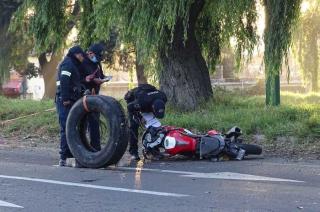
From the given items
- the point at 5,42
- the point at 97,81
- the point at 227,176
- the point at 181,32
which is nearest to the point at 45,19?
the point at 181,32

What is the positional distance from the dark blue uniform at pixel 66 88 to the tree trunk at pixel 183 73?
427cm

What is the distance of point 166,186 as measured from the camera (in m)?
7.20

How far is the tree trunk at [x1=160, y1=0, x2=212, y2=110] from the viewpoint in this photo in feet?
44.1

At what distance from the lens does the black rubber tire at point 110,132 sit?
8.56 metres

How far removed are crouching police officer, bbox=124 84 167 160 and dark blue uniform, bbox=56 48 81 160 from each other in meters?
0.86

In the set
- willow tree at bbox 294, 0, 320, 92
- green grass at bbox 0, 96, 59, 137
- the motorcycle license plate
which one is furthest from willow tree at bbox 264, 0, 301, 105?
willow tree at bbox 294, 0, 320, 92

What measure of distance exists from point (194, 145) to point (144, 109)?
0.95 metres

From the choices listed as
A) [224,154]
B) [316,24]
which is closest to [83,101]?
[224,154]

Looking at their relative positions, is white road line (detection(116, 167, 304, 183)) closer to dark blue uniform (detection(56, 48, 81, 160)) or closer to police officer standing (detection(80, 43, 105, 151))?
police officer standing (detection(80, 43, 105, 151))

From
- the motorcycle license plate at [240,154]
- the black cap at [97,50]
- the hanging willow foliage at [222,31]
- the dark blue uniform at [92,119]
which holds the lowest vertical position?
the motorcycle license plate at [240,154]

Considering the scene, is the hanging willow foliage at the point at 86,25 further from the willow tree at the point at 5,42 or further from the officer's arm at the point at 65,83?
the willow tree at the point at 5,42

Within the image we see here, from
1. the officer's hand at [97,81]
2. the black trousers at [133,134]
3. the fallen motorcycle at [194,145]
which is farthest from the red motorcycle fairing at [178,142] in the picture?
the officer's hand at [97,81]

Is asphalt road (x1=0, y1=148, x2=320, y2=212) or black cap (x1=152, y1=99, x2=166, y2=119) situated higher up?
black cap (x1=152, y1=99, x2=166, y2=119)

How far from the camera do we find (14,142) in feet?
44.0
